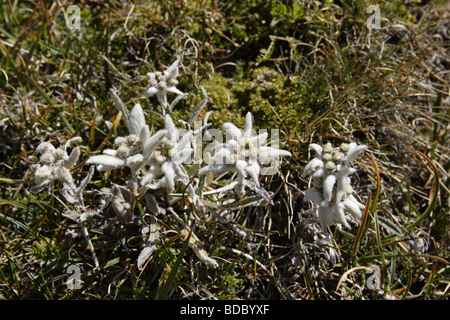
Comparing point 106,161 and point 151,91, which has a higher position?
point 151,91

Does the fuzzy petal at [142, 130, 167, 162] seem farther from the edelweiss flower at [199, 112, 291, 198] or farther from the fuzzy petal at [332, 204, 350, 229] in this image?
the fuzzy petal at [332, 204, 350, 229]

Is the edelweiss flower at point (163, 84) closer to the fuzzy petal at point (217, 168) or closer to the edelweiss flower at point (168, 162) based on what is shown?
the edelweiss flower at point (168, 162)

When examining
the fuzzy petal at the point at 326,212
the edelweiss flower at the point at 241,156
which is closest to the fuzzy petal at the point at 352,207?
the fuzzy petal at the point at 326,212

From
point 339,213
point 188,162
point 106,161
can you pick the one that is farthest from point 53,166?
point 339,213

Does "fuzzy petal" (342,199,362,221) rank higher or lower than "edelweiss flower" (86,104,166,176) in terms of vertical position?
lower

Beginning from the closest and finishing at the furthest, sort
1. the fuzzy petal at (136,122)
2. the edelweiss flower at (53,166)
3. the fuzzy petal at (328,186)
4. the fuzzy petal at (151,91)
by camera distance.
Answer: the fuzzy petal at (328,186), the edelweiss flower at (53,166), the fuzzy petal at (136,122), the fuzzy petal at (151,91)

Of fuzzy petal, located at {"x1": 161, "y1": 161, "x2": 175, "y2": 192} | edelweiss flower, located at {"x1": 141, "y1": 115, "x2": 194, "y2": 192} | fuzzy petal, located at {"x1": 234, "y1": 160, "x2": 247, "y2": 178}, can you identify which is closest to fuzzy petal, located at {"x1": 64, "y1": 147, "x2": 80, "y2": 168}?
edelweiss flower, located at {"x1": 141, "y1": 115, "x2": 194, "y2": 192}

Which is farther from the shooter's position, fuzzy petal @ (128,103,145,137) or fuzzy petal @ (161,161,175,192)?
fuzzy petal @ (128,103,145,137)

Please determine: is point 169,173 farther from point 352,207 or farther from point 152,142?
point 352,207
